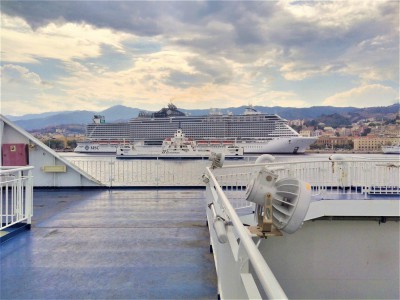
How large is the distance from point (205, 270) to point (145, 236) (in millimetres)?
1360

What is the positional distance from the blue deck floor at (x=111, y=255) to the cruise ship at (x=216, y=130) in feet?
165

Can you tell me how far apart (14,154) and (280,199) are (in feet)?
24.1

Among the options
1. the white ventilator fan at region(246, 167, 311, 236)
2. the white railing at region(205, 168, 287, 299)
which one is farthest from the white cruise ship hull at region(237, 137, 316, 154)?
the white railing at region(205, 168, 287, 299)

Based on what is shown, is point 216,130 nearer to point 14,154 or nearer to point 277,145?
point 277,145

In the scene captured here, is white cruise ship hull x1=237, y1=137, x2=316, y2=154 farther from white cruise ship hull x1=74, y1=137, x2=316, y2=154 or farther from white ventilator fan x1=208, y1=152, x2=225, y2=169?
white ventilator fan x1=208, y1=152, x2=225, y2=169

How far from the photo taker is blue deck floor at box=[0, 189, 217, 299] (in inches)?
106

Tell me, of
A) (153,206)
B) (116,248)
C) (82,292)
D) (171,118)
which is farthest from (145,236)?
(171,118)

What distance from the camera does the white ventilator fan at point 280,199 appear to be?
7.06 ft

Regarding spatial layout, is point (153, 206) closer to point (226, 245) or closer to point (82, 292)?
point (82, 292)

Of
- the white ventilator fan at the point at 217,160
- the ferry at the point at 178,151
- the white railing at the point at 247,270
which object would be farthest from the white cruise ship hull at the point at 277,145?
the white railing at the point at 247,270

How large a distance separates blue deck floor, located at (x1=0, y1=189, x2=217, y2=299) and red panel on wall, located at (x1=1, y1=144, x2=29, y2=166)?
237 cm

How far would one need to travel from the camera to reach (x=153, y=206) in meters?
6.33

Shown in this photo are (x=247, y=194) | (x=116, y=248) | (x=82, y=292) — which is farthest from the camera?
(x=116, y=248)

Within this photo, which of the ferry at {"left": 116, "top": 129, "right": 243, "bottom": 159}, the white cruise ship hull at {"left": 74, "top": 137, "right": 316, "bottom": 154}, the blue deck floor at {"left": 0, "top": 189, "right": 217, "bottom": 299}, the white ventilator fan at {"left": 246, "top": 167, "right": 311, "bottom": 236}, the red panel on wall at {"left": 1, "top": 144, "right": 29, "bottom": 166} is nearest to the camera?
the white ventilator fan at {"left": 246, "top": 167, "right": 311, "bottom": 236}
